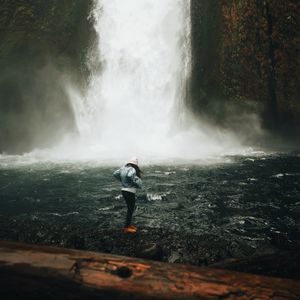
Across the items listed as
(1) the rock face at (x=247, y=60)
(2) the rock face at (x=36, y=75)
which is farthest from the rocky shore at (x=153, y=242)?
(2) the rock face at (x=36, y=75)

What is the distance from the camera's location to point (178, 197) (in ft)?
41.2

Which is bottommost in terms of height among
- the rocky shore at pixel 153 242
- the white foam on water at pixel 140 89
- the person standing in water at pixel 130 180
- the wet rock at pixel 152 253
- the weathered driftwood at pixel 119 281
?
the rocky shore at pixel 153 242

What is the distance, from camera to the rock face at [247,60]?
25.7 m

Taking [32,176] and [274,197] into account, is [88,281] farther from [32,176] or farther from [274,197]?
[32,176]

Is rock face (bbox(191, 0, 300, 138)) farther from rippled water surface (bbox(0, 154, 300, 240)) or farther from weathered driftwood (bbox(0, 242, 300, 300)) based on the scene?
weathered driftwood (bbox(0, 242, 300, 300))

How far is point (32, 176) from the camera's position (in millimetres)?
17359

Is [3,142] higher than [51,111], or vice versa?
[51,111]

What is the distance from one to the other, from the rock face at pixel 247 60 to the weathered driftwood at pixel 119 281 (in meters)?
25.4

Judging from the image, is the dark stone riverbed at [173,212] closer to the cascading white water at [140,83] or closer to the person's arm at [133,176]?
the person's arm at [133,176]

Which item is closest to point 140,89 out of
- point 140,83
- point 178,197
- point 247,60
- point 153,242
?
point 140,83

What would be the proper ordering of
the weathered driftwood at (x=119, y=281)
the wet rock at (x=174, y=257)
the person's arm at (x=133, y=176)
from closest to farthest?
the weathered driftwood at (x=119, y=281), the wet rock at (x=174, y=257), the person's arm at (x=133, y=176)

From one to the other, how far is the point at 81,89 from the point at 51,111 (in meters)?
3.49

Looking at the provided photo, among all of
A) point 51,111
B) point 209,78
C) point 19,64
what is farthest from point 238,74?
point 19,64

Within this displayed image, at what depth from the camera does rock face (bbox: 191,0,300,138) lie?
84.4 ft
